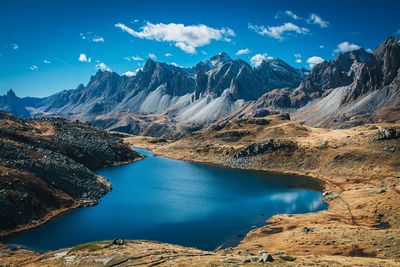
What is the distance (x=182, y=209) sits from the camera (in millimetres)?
111062

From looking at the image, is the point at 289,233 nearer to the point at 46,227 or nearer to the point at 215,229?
the point at 215,229

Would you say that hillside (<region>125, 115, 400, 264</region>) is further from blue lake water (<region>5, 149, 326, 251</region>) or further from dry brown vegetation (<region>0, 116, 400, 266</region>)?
blue lake water (<region>5, 149, 326, 251</region>)

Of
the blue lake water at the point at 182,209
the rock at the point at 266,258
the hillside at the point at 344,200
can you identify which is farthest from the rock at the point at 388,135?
the rock at the point at 266,258

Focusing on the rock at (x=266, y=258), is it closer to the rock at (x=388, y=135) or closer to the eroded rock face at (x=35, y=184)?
the eroded rock face at (x=35, y=184)

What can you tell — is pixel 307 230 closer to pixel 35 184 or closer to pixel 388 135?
pixel 35 184

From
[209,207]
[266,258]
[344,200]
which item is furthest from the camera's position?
[344,200]

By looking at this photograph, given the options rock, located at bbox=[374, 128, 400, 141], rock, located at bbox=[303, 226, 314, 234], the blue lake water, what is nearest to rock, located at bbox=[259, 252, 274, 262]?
the blue lake water

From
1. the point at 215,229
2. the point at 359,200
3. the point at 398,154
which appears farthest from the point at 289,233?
the point at 398,154

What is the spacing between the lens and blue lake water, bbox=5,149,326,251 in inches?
3460

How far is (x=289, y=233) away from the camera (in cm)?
8675

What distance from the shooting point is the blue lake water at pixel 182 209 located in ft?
288

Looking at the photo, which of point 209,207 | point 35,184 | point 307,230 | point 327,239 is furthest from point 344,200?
point 35,184

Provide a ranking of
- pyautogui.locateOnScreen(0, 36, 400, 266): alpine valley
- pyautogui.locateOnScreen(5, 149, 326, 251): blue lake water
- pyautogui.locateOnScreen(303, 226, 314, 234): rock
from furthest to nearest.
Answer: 1. pyautogui.locateOnScreen(5, 149, 326, 251): blue lake water
2. pyautogui.locateOnScreen(303, 226, 314, 234): rock
3. pyautogui.locateOnScreen(0, 36, 400, 266): alpine valley

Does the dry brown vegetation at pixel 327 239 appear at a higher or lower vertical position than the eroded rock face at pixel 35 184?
lower
